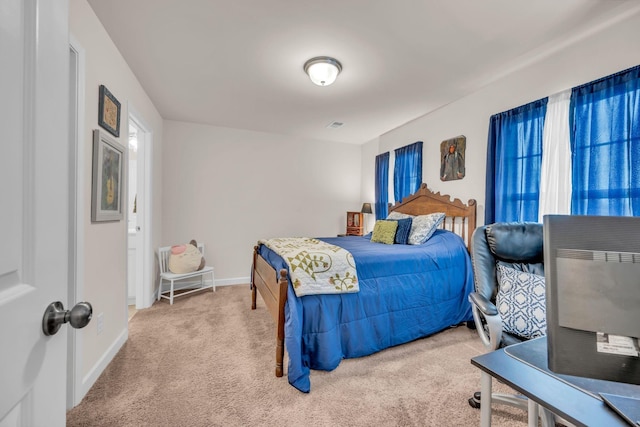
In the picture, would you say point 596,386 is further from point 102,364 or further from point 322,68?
point 102,364

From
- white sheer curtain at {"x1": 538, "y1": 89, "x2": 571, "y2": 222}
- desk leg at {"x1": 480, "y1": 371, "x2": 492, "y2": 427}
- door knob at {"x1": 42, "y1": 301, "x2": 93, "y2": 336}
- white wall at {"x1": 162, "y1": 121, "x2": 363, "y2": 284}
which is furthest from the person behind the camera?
white wall at {"x1": 162, "y1": 121, "x2": 363, "y2": 284}

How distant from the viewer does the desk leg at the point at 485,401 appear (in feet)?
3.23

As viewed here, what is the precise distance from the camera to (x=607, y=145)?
6.26 ft

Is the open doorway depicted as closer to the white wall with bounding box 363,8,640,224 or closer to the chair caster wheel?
the chair caster wheel

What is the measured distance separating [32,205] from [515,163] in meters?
3.16

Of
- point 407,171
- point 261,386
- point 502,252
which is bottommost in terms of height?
point 261,386

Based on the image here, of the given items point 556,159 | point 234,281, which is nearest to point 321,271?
point 556,159

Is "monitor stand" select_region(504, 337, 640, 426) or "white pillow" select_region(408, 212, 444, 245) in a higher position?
"white pillow" select_region(408, 212, 444, 245)

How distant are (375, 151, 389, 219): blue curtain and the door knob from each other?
13.6 feet

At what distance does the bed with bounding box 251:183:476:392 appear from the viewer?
1.93 meters

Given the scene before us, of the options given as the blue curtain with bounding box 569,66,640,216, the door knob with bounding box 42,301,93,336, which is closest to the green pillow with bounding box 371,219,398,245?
the blue curtain with bounding box 569,66,640,216

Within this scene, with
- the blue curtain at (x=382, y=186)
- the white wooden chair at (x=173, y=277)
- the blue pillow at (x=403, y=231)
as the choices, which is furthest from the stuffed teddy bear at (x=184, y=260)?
the blue curtain at (x=382, y=186)

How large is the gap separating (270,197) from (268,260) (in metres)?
2.12

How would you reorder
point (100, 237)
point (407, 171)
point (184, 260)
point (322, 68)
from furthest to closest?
point (407, 171) → point (184, 260) → point (322, 68) → point (100, 237)
